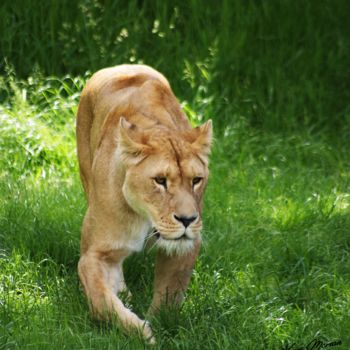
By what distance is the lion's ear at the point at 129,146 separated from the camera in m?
4.68

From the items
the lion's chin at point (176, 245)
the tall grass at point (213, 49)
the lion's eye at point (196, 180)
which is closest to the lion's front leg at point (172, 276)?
the lion's chin at point (176, 245)

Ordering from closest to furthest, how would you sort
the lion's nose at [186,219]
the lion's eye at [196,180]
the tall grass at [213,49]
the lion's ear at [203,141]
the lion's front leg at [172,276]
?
the lion's nose at [186,219], the lion's eye at [196,180], the lion's ear at [203,141], the lion's front leg at [172,276], the tall grass at [213,49]

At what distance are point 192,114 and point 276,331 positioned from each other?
9.89 feet

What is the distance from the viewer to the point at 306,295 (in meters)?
5.30

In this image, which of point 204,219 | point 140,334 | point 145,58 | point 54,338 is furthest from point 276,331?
point 145,58

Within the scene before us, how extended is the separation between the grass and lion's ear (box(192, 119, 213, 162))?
0.70m

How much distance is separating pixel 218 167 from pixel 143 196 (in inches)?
96.6

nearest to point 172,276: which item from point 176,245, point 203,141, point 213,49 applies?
Answer: point 176,245

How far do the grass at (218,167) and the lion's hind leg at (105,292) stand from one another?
0.07 meters

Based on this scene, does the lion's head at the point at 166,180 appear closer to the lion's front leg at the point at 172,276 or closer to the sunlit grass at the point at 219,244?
the lion's front leg at the point at 172,276

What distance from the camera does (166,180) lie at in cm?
460

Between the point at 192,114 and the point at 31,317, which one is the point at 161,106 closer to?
the point at 31,317

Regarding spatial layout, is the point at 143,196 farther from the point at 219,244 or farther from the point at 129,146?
the point at 219,244

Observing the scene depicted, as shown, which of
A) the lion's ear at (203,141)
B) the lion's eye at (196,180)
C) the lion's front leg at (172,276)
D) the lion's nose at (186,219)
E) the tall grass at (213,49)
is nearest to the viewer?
the lion's nose at (186,219)
